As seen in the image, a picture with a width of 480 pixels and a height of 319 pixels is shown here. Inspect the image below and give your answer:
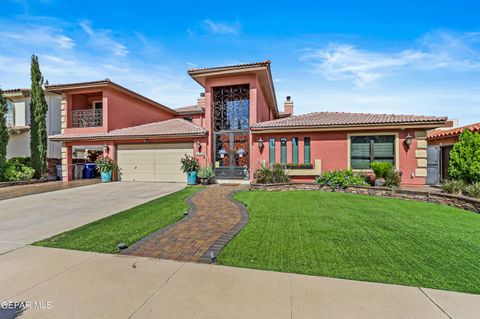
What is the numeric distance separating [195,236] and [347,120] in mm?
10565

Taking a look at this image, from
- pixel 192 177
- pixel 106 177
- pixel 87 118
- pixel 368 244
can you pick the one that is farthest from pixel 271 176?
pixel 87 118

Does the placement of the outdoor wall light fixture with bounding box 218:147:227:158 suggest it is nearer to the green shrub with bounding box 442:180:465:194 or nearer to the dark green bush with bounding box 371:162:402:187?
the dark green bush with bounding box 371:162:402:187

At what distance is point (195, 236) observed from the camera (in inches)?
194

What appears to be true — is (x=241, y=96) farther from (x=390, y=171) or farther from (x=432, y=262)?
(x=432, y=262)

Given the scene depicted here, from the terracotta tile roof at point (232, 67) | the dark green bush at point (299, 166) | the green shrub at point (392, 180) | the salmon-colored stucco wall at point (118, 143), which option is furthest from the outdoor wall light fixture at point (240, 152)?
the green shrub at point (392, 180)

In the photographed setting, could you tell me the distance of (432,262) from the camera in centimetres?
368

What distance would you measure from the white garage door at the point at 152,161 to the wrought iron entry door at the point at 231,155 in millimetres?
1803

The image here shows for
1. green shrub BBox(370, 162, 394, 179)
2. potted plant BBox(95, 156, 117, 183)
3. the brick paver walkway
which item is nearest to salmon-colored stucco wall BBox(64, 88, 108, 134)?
potted plant BBox(95, 156, 117, 183)

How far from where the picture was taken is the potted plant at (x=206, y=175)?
514 inches

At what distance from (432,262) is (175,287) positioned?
3.90 m

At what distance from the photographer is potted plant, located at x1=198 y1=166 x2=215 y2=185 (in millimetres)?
13047

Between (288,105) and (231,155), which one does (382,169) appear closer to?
(231,155)

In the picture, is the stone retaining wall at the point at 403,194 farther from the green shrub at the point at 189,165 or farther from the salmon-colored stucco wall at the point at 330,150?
the green shrub at the point at 189,165
